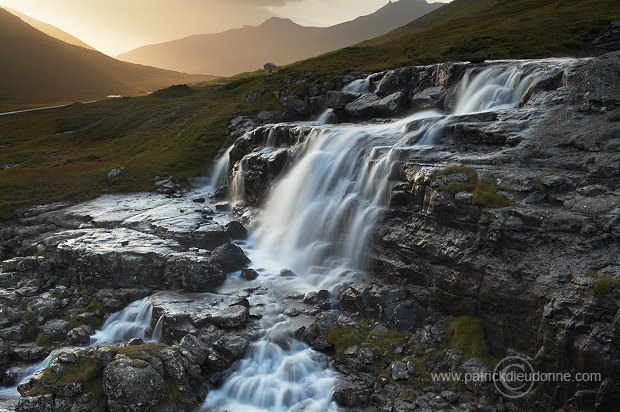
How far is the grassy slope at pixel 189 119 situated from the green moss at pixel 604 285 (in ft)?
140

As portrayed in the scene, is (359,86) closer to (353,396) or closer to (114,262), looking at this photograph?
(114,262)

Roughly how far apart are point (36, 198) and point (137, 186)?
9164 millimetres

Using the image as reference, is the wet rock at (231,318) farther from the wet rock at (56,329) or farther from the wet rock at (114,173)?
the wet rock at (114,173)

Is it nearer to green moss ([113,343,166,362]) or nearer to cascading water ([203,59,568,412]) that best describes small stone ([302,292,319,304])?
cascading water ([203,59,568,412])

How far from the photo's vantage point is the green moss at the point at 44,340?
23031 millimetres

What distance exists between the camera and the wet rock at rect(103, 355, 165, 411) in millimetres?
17031

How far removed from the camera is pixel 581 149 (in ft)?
76.8

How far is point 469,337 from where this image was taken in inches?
765

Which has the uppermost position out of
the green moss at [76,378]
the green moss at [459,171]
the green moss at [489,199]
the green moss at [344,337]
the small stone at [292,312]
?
the green moss at [459,171]

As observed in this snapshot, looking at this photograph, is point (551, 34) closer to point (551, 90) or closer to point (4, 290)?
point (551, 90)

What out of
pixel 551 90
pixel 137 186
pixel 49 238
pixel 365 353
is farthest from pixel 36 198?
pixel 551 90

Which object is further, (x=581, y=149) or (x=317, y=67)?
(x=317, y=67)

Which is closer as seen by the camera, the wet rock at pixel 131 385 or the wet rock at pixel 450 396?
the wet rock at pixel 131 385

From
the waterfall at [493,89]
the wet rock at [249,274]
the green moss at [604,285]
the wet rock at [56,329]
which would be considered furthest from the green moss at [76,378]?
the waterfall at [493,89]
